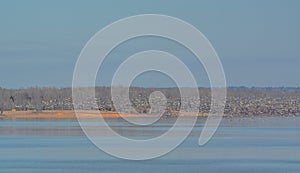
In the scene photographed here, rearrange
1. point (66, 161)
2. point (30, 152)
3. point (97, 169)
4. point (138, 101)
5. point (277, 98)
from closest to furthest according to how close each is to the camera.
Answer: point (97, 169) → point (66, 161) → point (30, 152) → point (138, 101) → point (277, 98)

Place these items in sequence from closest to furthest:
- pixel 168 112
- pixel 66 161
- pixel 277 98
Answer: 1. pixel 66 161
2. pixel 168 112
3. pixel 277 98

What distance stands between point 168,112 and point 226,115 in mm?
11391

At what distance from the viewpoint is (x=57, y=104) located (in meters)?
87.0

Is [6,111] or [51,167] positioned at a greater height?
[6,111]

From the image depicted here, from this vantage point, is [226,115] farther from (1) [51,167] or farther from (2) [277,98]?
(1) [51,167]

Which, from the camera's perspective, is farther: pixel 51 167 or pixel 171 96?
pixel 171 96

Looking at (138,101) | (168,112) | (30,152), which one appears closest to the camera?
(30,152)

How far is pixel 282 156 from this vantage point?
35.1 meters

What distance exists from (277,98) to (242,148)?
5655 centimetres

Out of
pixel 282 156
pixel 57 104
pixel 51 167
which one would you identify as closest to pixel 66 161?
pixel 51 167

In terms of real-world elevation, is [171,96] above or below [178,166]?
above

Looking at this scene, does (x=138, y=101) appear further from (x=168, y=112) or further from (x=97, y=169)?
(x=97, y=169)

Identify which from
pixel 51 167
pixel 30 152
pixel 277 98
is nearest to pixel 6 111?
pixel 277 98

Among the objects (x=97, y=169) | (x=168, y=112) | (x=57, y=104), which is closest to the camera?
(x=97, y=169)
